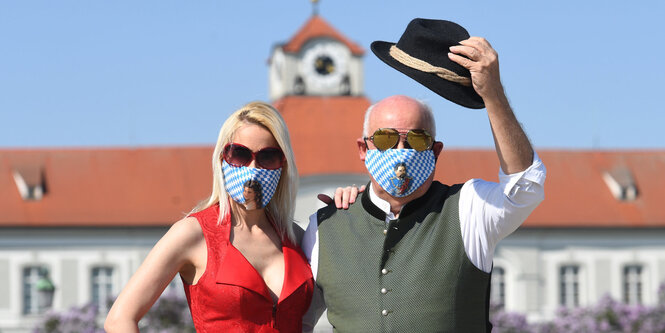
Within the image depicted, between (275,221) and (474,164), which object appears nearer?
(275,221)

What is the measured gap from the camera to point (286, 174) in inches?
198

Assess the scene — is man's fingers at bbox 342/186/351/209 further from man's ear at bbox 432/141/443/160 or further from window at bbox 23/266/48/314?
window at bbox 23/266/48/314

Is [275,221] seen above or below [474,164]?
above

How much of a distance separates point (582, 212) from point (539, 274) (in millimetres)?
2341

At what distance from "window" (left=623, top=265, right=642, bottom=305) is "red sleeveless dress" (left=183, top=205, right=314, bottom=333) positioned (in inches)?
1438

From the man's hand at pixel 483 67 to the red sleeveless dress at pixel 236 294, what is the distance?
3.37ft

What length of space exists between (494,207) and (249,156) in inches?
35.9

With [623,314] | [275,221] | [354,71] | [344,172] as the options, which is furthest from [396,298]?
[354,71]

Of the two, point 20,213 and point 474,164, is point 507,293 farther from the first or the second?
point 20,213

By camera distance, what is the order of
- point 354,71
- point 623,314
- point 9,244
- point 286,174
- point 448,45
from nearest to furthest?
1. point 448,45
2. point 286,174
3. point 623,314
4. point 9,244
5. point 354,71

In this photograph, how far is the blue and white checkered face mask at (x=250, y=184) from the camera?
4.90 m

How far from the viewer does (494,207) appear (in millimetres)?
4695

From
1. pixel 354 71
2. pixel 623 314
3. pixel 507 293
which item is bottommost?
pixel 507 293

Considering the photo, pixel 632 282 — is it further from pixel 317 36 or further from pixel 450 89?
pixel 450 89
